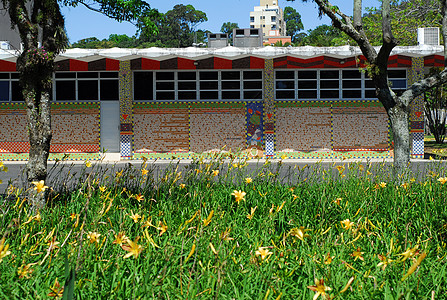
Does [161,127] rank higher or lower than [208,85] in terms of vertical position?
lower

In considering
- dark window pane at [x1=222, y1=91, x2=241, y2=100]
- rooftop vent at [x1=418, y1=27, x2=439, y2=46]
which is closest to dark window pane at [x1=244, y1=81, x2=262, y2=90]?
dark window pane at [x1=222, y1=91, x2=241, y2=100]

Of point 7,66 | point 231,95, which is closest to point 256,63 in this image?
point 231,95

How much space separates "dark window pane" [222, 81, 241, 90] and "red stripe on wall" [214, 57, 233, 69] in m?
0.72

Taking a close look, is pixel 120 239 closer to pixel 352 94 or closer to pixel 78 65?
pixel 78 65

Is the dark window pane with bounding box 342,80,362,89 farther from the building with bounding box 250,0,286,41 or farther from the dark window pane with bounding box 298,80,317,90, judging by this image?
the building with bounding box 250,0,286,41

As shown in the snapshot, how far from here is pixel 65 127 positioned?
19.4 m

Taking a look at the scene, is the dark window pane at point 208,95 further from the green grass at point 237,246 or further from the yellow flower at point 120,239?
the yellow flower at point 120,239

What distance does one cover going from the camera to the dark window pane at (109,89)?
1950cm

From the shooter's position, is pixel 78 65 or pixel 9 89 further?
pixel 9 89

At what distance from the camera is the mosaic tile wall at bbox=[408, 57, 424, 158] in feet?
63.2

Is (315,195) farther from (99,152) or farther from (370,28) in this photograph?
(370,28)

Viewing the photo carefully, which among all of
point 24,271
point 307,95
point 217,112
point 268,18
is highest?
point 268,18

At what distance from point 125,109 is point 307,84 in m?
7.17

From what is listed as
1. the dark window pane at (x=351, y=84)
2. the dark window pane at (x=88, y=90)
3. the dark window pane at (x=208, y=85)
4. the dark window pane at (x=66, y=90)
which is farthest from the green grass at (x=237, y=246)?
the dark window pane at (x=66, y=90)
